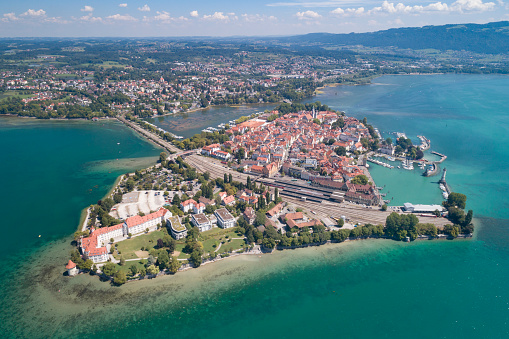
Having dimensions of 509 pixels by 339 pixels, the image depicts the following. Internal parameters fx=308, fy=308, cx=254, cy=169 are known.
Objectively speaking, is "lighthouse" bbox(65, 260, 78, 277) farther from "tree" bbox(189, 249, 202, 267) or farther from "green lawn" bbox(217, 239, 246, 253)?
"green lawn" bbox(217, 239, 246, 253)

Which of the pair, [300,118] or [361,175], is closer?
[361,175]

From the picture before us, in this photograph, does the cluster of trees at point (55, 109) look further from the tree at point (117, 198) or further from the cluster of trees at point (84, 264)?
the cluster of trees at point (84, 264)

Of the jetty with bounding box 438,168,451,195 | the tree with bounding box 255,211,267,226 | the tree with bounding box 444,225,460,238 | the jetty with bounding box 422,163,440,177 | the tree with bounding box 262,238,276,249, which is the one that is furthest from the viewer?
the jetty with bounding box 422,163,440,177

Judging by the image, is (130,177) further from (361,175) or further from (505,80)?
(505,80)

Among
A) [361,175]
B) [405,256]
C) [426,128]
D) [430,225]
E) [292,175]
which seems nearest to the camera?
[405,256]

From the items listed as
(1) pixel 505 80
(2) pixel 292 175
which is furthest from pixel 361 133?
(1) pixel 505 80

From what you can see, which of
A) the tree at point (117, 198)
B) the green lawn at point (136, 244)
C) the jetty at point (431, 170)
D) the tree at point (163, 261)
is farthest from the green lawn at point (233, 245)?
the jetty at point (431, 170)

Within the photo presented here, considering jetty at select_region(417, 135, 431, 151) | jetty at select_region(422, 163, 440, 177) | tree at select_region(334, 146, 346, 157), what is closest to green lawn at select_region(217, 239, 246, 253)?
tree at select_region(334, 146, 346, 157)
